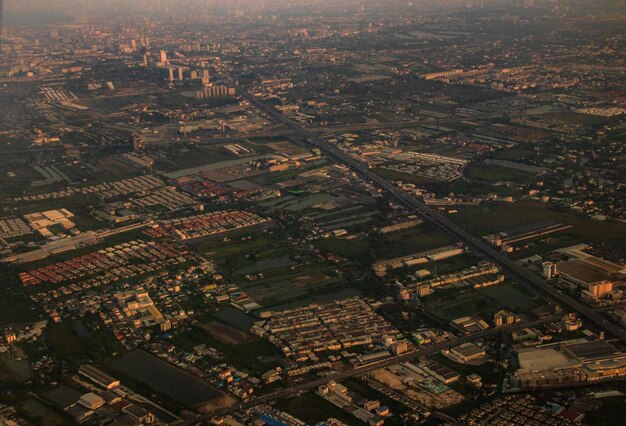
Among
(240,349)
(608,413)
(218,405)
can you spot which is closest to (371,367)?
(240,349)

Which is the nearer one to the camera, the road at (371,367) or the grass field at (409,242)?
the road at (371,367)

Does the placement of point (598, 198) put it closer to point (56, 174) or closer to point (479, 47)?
point (56, 174)

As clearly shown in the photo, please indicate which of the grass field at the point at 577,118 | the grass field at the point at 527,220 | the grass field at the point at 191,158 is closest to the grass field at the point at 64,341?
the grass field at the point at 527,220

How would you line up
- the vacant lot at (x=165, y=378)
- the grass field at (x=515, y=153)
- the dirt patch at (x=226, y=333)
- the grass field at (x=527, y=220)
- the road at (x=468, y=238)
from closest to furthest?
the vacant lot at (x=165, y=378) < the dirt patch at (x=226, y=333) < the road at (x=468, y=238) < the grass field at (x=527, y=220) < the grass field at (x=515, y=153)

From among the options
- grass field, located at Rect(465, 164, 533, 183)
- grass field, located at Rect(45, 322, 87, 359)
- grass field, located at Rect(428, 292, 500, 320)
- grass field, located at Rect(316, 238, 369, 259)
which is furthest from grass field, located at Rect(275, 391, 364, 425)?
grass field, located at Rect(465, 164, 533, 183)

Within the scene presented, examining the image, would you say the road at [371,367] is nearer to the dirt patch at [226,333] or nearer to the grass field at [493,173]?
the dirt patch at [226,333]

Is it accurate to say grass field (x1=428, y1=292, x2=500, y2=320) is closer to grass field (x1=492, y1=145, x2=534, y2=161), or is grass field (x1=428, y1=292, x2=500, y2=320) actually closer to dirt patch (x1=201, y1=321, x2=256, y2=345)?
dirt patch (x1=201, y1=321, x2=256, y2=345)

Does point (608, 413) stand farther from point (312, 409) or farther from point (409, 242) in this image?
point (409, 242)

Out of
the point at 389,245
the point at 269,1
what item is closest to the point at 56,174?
the point at 389,245

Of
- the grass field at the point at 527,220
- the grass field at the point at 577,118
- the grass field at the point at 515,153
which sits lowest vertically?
the grass field at the point at 527,220
